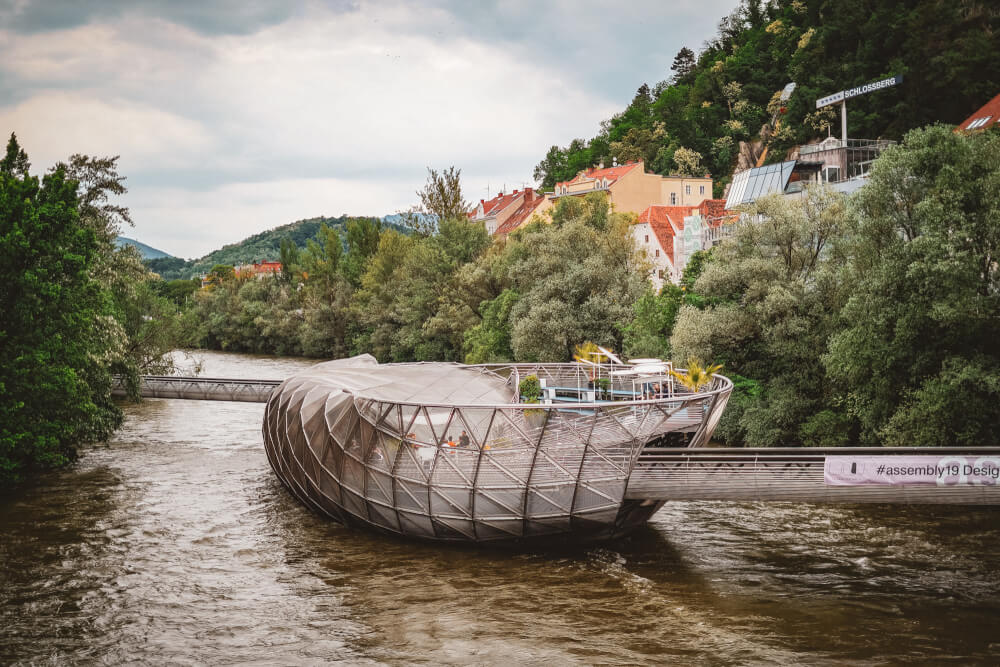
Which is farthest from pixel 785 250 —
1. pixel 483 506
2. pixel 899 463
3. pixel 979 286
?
pixel 483 506

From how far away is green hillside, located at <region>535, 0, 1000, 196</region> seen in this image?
191ft

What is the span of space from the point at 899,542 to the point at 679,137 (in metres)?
85.0

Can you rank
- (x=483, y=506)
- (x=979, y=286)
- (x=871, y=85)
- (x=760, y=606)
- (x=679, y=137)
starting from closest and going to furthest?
(x=760, y=606) → (x=483, y=506) → (x=979, y=286) → (x=871, y=85) → (x=679, y=137)

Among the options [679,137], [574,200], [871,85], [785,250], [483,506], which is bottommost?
[483,506]

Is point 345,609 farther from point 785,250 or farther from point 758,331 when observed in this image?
point 785,250

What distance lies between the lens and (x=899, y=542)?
757 inches

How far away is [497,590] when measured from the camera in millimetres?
16609

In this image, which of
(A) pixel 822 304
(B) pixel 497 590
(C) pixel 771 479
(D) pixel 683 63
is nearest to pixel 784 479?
(C) pixel 771 479

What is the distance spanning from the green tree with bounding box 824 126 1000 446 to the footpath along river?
9.83 feet

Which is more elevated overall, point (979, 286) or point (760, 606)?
point (979, 286)

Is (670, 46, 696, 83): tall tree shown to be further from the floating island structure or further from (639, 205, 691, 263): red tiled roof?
the floating island structure

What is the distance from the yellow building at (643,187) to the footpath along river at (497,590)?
61.4m

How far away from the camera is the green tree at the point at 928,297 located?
882 inches

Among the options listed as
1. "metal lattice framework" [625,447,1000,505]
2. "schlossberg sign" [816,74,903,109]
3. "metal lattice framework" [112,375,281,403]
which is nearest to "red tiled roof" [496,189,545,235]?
"schlossberg sign" [816,74,903,109]
